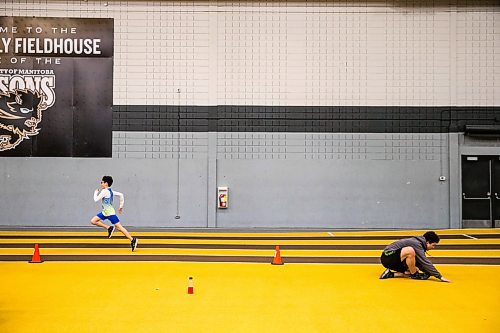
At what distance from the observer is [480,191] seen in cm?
1697

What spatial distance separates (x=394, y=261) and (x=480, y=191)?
402 inches

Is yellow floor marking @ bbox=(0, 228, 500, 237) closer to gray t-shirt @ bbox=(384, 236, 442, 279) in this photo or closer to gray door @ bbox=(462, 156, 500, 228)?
gray door @ bbox=(462, 156, 500, 228)

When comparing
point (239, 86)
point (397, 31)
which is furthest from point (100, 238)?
point (397, 31)

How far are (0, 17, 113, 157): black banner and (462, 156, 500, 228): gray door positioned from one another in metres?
Result: 11.7

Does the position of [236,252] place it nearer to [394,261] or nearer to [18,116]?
[394,261]

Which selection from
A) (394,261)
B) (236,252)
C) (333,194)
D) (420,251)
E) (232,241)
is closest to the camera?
(420,251)

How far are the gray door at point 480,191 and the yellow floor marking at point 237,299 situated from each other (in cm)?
783

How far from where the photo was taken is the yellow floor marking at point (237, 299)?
593cm

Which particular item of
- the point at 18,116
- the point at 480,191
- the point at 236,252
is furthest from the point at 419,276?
the point at 18,116

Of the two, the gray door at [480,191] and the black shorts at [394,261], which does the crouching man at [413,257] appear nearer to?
the black shorts at [394,261]

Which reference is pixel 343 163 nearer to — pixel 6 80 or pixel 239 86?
pixel 239 86

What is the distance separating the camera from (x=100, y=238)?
13984mm

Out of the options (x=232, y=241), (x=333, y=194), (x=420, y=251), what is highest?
(x=333, y=194)

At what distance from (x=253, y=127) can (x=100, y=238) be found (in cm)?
597
